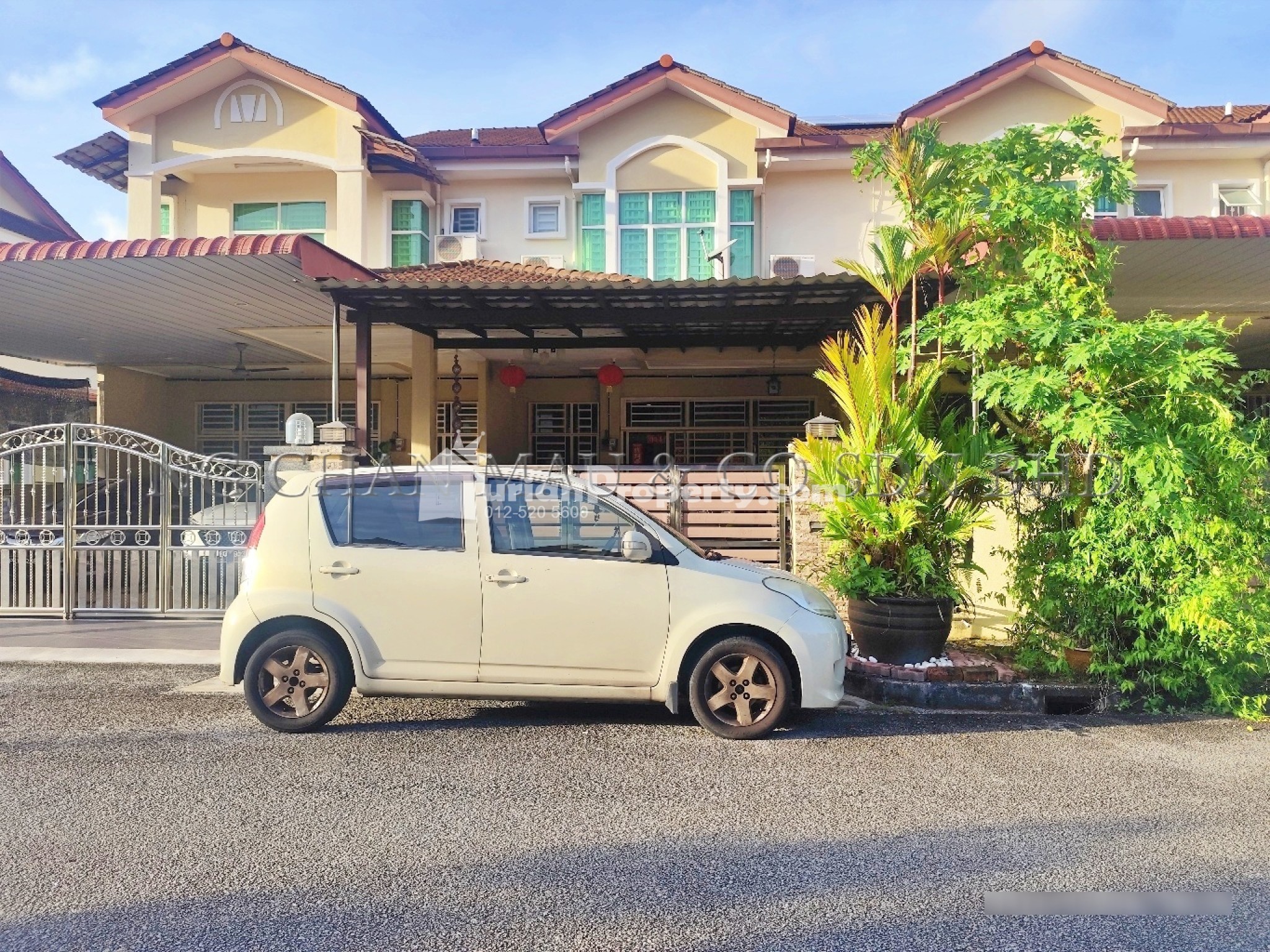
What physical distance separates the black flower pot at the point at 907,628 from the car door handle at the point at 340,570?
3827mm

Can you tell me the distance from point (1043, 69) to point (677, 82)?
5826mm

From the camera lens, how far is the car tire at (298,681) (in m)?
5.15

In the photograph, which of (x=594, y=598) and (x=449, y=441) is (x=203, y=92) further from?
(x=594, y=598)

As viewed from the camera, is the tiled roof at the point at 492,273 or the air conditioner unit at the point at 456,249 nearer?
the tiled roof at the point at 492,273

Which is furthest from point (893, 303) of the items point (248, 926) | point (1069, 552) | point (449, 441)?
point (449, 441)

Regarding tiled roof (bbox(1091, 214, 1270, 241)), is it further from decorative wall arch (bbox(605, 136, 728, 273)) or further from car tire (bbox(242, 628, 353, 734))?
car tire (bbox(242, 628, 353, 734))

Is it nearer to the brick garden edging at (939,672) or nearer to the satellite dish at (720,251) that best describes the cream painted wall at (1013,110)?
the satellite dish at (720,251)

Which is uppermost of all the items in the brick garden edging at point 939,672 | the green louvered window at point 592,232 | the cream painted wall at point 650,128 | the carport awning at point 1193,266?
the cream painted wall at point 650,128

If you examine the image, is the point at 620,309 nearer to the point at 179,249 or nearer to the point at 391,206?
the point at 179,249

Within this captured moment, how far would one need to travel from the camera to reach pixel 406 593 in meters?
5.18

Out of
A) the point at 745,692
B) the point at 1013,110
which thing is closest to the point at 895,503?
the point at 745,692

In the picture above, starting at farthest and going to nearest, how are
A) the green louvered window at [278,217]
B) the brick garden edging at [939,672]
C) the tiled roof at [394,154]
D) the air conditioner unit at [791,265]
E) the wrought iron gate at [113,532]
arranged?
the green louvered window at [278,217]
the tiled roof at [394,154]
the air conditioner unit at [791,265]
the wrought iron gate at [113,532]
the brick garden edging at [939,672]

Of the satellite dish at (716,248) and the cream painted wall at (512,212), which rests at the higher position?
the cream painted wall at (512,212)

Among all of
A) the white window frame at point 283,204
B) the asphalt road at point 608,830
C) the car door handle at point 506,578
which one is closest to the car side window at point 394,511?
the car door handle at point 506,578
